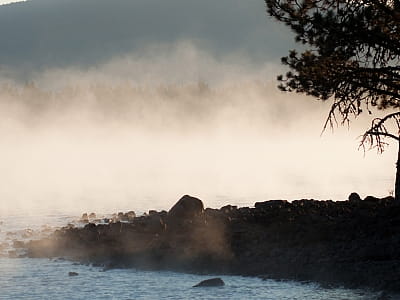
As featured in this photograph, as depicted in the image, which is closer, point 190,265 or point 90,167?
point 190,265

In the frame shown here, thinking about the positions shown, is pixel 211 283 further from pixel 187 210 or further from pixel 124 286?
pixel 187 210

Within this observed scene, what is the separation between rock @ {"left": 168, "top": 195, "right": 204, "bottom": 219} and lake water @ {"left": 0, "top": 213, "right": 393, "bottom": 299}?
3848mm

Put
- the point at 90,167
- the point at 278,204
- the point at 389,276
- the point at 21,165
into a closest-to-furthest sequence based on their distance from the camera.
Result: the point at 389,276
the point at 278,204
the point at 90,167
the point at 21,165

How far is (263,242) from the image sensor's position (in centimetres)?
2405

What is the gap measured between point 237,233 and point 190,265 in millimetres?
2069

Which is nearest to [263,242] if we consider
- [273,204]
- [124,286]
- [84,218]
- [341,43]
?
[124,286]

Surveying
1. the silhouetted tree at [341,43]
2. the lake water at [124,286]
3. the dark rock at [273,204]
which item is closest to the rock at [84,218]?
the dark rock at [273,204]

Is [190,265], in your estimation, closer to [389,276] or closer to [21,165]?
[389,276]

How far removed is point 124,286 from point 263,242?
441cm

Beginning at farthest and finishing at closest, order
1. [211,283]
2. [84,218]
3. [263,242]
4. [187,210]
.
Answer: [84,218]
[187,210]
[263,242]
[211,283]

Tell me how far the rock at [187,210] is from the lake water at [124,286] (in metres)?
3.85

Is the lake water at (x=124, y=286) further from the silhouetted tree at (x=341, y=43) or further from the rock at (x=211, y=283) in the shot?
the silhouetted tree at (x=341, y=43)

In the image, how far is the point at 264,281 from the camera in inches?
859

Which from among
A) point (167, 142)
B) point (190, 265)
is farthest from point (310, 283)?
point (167, 142)
